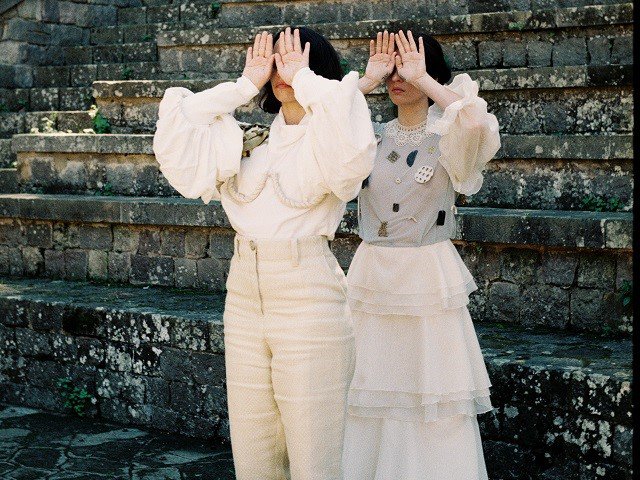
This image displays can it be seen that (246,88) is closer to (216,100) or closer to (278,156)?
(216,100)

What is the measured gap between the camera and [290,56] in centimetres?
356

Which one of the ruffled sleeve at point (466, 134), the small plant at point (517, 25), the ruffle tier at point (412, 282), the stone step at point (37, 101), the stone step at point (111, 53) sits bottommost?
the ruffle tier at point (412, 282)

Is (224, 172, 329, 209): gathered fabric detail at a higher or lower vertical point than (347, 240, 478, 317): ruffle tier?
higher

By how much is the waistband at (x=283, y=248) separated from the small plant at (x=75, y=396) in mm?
3145

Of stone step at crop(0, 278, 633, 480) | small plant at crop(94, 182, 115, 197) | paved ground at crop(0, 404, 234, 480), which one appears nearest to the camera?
stone step at crop(0, 278, 633, 480)

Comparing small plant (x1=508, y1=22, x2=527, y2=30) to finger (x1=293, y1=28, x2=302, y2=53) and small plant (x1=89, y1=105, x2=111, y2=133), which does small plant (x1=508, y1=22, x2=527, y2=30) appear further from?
finger (x1=293, y1=28, x2=302, y2=53)

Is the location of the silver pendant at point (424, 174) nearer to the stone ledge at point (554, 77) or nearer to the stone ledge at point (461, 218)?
the stone ledge at point (461, 218)

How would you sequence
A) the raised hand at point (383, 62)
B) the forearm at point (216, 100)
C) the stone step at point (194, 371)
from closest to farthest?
the forearm at point (216, 100) < the raised hand at point (383, 62) < the stone step at point (194, 371)

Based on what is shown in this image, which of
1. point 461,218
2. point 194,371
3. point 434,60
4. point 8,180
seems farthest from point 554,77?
point 8,180

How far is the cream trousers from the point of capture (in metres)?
3.46

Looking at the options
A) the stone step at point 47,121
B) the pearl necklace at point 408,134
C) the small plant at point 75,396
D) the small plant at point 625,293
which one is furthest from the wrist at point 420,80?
the stone step at point 47,121

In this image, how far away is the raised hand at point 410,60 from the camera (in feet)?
13.4

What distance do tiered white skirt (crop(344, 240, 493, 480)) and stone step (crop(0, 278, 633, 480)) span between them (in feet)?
2.02

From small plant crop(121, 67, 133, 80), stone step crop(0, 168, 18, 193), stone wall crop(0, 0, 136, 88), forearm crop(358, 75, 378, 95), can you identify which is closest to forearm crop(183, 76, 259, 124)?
forearm crop(358, 75, 378, 95)
